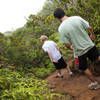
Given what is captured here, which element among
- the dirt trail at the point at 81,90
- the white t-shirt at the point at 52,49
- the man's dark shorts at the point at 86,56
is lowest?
the dirt trail at the point at 81,90

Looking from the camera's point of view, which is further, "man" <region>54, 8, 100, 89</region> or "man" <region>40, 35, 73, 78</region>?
"man" <region>40, 35, 73, 78</region>

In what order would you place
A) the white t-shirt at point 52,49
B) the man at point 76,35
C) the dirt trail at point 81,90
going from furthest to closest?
1. the white t-shirt at point 52,49
2. the dirt trail at point 81,90
3. the man at point 76,35

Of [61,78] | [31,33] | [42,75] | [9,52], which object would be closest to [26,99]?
[61,78]

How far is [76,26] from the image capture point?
2859mm

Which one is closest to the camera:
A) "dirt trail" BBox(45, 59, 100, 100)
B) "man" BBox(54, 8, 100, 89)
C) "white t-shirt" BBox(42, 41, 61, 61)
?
"man" BBox(54, 8, 100, 89)

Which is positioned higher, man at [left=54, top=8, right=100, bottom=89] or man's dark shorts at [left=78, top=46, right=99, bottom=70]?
man at [left=54, top=8, right=100, bottom=89]

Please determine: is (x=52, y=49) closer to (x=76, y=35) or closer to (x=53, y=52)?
(x=53, y=52)

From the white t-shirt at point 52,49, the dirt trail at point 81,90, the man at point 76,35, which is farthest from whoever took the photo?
the white t-shirt at point 52,49

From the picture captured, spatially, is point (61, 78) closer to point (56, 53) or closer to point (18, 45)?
point (56, 53)

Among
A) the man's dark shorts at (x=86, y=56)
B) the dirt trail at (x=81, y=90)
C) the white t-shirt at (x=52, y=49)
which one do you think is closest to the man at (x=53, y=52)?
the white t-shirt at (x=52, y=49)

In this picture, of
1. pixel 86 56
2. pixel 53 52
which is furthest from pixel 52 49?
pixel 86 56

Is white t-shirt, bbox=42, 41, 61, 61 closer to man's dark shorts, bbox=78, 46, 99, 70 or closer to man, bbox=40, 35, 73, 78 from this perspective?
man, bbox=40, 35, 73, 78

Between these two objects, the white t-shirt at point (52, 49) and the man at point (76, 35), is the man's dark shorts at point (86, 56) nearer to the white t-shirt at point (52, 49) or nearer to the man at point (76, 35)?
the man at point (76, 35)

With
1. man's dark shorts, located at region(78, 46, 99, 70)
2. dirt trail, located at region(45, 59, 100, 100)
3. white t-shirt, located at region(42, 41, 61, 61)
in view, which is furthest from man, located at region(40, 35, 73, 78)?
man's dark shorts, located at region(78, 46, 99, 70)
